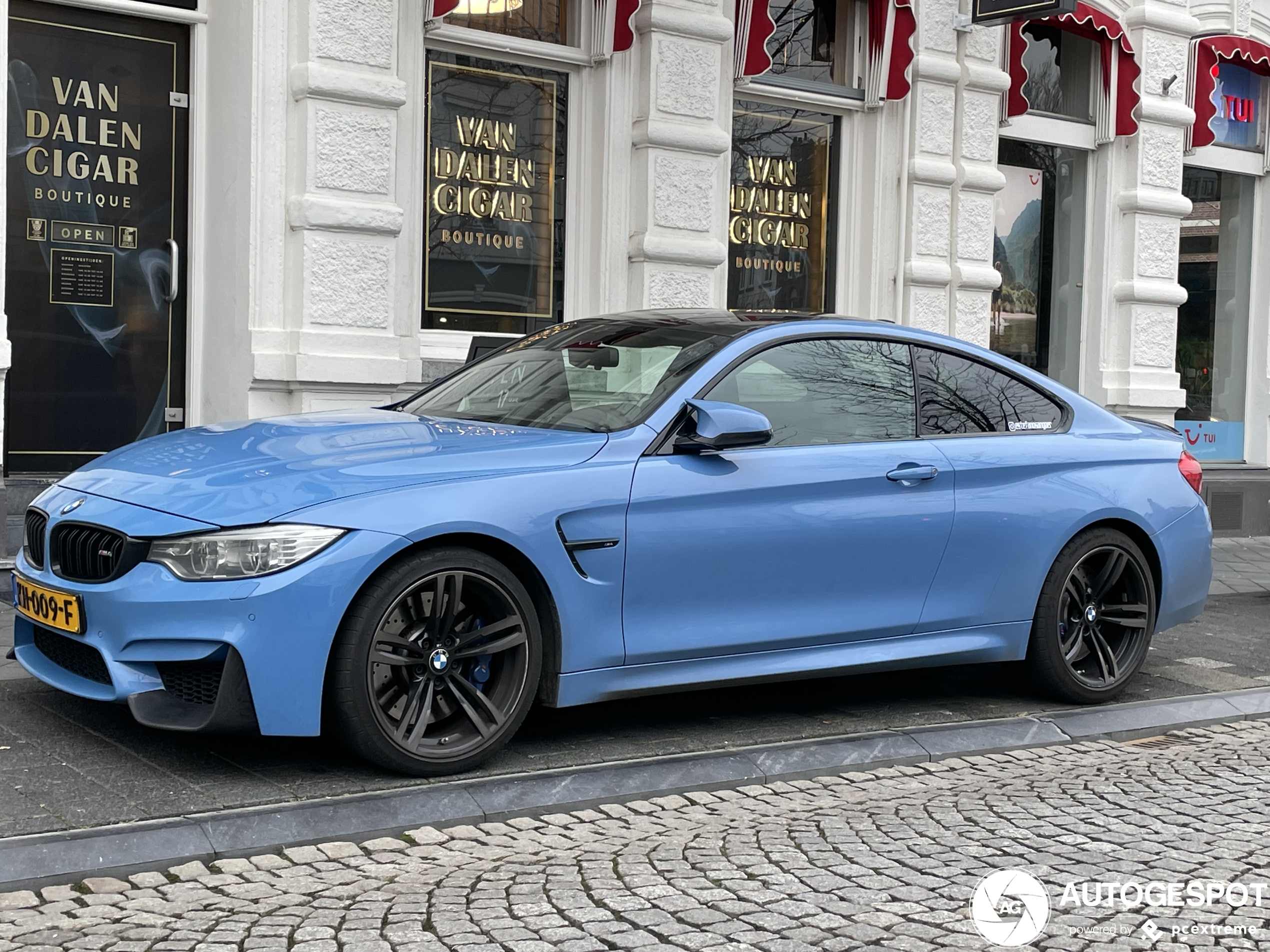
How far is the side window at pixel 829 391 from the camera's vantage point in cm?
561

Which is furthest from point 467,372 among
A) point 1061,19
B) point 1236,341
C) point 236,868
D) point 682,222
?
point 1236,341

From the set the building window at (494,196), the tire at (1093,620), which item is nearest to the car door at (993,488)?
the tire at (1093,620)

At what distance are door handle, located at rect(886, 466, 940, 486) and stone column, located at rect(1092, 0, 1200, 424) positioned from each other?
29.3ft

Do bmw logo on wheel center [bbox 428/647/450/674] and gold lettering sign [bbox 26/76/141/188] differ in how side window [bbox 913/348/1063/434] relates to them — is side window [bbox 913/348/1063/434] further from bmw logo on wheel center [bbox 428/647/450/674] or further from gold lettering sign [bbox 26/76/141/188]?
gold lettering sign [bbox 26/76/141/188]

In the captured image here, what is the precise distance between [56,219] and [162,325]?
91cm

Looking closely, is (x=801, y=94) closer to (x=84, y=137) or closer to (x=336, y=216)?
(x=336, y=216)

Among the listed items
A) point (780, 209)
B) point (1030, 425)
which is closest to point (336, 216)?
point (780, 209)

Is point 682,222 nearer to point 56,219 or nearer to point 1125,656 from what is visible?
point 56,219

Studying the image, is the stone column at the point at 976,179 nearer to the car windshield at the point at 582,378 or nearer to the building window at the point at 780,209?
the building window at the point at 780,209

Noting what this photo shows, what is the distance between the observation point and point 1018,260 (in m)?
14.2

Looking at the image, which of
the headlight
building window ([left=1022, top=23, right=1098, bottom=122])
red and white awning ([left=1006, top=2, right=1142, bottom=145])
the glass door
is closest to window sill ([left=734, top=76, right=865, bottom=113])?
red and white awning ([left=1006, top=2, right=1142, bottom=145])

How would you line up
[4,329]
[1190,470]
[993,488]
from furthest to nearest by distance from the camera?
[4,329] < [1190,470] < [993,488]

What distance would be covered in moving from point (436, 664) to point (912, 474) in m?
2.02

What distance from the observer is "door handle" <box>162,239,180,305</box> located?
9.62 meters
